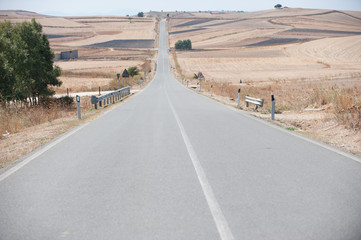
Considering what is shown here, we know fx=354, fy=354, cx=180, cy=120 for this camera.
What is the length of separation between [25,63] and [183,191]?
32.7 m

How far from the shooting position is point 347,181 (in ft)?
20.4

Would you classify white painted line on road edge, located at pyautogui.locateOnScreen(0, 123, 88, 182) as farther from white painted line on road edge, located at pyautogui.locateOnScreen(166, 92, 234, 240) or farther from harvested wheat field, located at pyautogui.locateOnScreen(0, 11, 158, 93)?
harvested wheat field, located at pyautogui.locateOnScreen(0, 11, 158, 93)

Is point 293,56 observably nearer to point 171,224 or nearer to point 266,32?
point 266,32

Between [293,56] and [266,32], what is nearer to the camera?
[293,56]

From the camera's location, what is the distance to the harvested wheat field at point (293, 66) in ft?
43.3

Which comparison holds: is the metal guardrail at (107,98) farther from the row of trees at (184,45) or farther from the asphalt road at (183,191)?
the row of trees at (184,45)

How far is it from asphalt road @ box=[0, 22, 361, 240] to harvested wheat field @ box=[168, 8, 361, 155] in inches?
105

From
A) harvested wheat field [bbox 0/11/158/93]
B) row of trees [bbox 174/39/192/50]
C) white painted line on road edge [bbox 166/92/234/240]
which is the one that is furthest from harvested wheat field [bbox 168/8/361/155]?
harvested wheat field [bbox 0/11/158/93]

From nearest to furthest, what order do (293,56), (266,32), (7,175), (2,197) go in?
(2,197) < (7,175) < (293,56) < (266,32)

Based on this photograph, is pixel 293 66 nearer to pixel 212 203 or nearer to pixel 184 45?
pixel 184 45

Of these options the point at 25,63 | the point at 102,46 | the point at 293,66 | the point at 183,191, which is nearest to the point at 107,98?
the point at 25,63

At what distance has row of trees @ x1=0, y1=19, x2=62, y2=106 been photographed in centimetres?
3170

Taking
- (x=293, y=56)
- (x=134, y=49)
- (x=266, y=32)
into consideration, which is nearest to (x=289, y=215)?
(x=293, y=56)

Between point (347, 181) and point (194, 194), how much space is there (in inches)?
109
